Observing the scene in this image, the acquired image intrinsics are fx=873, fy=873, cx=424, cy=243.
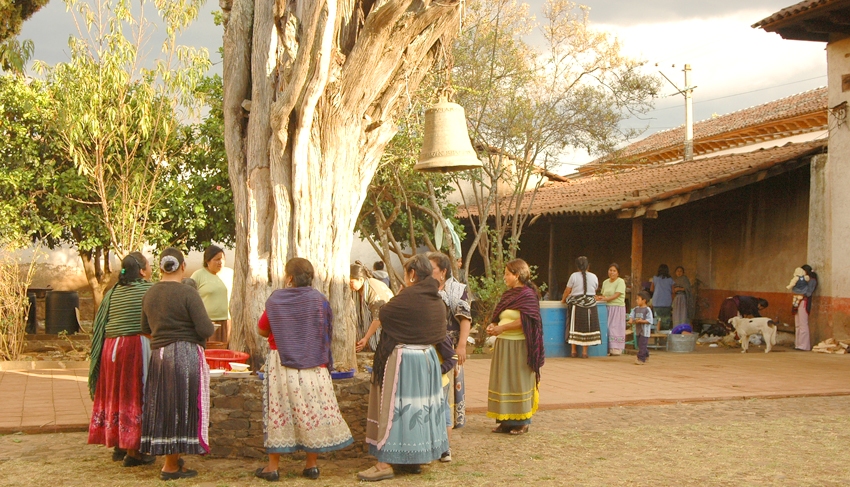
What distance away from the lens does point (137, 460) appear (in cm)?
585

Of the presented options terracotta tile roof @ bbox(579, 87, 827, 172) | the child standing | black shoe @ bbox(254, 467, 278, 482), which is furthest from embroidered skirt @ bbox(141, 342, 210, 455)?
terracotta tile roof @ bbox(579, 87, 827, 172)

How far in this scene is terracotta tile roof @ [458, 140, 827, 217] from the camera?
1547 cm

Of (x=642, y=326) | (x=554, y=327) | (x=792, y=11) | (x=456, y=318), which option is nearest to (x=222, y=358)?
(x=456, y=318)

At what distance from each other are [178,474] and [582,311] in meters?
8.24

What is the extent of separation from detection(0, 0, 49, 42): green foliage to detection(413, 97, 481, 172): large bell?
7.34m

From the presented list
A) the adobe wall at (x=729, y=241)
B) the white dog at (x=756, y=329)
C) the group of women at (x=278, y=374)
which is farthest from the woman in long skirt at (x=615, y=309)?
the group of women at (x=278, y=374)

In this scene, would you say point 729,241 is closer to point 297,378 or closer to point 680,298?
point 680,298

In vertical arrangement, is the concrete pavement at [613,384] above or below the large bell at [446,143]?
below

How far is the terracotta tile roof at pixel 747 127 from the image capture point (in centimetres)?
2250

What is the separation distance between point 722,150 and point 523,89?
1436cm

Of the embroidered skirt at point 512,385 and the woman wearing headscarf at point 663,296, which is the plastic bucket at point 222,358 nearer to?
the embroidered skirt at point 512,385

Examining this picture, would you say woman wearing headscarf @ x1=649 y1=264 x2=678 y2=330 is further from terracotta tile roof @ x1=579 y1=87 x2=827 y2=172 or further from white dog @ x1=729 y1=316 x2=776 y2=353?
terracotta tile roof @ x1=579 y1=87 x2=827 y2=172

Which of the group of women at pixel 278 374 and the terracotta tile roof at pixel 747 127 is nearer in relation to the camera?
the group of women at pixel 278 374

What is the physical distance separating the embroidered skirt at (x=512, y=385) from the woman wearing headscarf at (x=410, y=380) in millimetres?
1416
